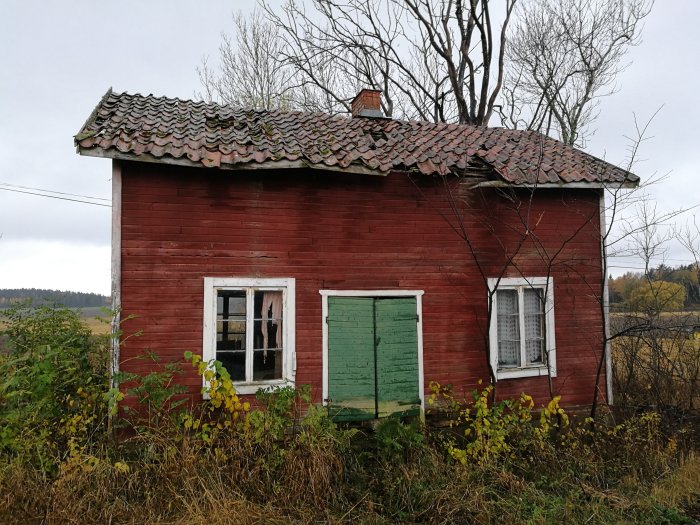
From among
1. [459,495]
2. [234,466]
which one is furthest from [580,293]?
[234,466]

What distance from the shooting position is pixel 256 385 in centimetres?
675

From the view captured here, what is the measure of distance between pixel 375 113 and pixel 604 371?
6788 millimetres

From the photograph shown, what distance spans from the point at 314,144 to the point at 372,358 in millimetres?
3460

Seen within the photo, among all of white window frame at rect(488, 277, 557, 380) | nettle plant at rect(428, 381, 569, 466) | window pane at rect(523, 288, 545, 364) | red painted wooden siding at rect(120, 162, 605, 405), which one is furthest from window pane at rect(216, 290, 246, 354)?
window pane at rect(523, 288, 545, 364)

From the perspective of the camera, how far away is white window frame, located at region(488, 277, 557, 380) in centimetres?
773

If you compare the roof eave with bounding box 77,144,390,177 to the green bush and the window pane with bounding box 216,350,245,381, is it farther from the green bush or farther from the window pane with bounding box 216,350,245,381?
the window pane with bounding box 216,350,245,381

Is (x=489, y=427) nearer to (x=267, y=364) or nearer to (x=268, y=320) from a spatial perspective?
(x=267, y=364)

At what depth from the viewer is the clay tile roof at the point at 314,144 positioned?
6547mm

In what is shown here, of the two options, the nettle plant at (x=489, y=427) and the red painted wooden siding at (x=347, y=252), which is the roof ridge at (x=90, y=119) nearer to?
the red painted wooden siding at (x=347, y=252)

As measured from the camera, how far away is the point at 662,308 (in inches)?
353

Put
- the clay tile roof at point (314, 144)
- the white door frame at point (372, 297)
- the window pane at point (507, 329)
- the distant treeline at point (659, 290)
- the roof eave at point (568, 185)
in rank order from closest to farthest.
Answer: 1. the clay tile roof at point (314, 144)
2. the white door frame at point (372, 297)
3. the roof eave at point (568, 185)
4. the window pane at point (507, 329)
5. the distant treeline at point (659, 290)

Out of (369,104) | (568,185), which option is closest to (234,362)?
(568,185)

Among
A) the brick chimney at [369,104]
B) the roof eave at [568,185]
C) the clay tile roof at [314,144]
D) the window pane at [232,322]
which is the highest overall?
the brick chimney at [369,104]

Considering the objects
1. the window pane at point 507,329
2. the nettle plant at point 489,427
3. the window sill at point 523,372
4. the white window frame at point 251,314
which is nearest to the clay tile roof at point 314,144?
the white window frame at point 251,314
